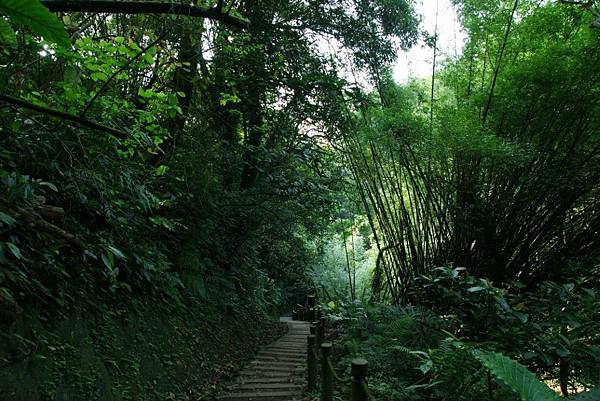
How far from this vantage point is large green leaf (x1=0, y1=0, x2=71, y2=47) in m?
0.46

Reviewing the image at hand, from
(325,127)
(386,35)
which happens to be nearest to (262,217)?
(325,127)

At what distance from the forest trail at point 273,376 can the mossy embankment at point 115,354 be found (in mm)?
214

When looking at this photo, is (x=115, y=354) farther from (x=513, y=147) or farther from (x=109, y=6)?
(x=513, y=147)

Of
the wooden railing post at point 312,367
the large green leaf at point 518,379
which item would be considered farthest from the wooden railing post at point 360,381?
the wooden railing post at point 312,367

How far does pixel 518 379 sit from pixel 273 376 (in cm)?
Answer: 373

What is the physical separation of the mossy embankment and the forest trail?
21 cm

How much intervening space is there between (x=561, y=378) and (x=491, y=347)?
40 cm

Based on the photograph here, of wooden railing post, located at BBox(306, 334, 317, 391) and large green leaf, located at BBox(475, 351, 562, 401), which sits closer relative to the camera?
large green leaf, located at BBox(475, 351, 562, 401)

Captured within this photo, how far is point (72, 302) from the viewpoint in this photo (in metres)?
2.67

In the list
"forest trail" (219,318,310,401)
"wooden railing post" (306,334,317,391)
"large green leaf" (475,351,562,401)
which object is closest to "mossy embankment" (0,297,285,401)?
"forest trail" (219,318,310,401)

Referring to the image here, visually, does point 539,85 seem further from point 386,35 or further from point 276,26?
point 276,26

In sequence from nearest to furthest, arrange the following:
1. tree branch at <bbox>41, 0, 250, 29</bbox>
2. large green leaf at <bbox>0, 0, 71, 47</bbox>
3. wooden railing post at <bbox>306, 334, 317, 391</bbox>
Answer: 1. large green leaf at <bbox>0, 0, 71, 47</bbox>
2. tree branch at <bbox>41, 0, 250, 29</bbox>
3. wooden railing post at <bbox>306, 334, 317, 391</bbox>

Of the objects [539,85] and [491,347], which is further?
[539,85]

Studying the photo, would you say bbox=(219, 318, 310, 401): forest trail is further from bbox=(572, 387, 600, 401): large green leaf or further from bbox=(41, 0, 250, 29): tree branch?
bbox=(41, 0, 250, 29): tree branch
